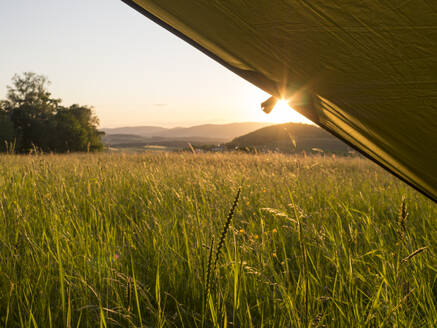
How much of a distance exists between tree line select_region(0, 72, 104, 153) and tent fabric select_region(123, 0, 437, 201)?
3196cm

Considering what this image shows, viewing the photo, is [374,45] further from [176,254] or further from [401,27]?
[176,254]

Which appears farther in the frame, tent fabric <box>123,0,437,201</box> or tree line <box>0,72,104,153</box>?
tree line <box>0,72,104,153</box>

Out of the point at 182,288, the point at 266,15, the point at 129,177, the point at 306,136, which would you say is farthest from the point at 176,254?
the point at 306,136

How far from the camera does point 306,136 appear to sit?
47.4 meters

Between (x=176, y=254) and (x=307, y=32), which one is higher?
(x=307, y=32)

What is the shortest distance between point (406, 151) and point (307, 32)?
0.78 meters

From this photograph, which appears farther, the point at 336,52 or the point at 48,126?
the point at 48,126

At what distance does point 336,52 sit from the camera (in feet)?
2.88

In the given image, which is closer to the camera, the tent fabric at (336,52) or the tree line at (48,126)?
the tent fabric at (336,52)

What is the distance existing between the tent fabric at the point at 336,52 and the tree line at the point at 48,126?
32.0m

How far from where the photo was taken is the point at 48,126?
104 feet

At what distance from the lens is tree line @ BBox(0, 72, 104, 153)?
30.9m

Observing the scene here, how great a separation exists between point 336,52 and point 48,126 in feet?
119

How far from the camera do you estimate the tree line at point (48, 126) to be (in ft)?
101
